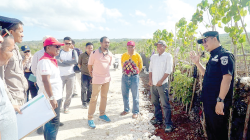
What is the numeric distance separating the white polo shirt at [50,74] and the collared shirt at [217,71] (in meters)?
2.18

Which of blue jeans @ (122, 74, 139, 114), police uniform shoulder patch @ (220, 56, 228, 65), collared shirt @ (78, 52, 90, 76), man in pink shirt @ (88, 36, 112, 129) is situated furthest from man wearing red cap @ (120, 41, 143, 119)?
police uniform shoulder patch @ (220, 56, 228, 65)

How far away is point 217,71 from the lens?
78.6 inches

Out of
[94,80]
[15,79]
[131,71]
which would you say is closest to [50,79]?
[15,79]

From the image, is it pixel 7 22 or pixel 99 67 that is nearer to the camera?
pixel 7 22

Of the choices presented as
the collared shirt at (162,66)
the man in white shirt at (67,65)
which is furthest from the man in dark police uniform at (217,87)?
the man in white shirt at (67,65)

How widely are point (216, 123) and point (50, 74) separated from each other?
236cm

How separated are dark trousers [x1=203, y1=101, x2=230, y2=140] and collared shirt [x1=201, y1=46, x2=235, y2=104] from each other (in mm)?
107

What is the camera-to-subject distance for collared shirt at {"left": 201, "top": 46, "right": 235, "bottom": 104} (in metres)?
1.85

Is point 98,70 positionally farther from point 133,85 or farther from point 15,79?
point 15,79

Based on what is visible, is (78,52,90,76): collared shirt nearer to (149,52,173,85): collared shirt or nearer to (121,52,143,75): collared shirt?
(121,52,143,75): collared shirt

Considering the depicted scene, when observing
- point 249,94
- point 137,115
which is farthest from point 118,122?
point 249,94

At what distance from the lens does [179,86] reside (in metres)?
3.71

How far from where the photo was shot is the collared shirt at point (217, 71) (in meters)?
1.85

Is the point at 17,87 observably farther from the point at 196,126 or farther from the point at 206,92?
the point at 196,126
